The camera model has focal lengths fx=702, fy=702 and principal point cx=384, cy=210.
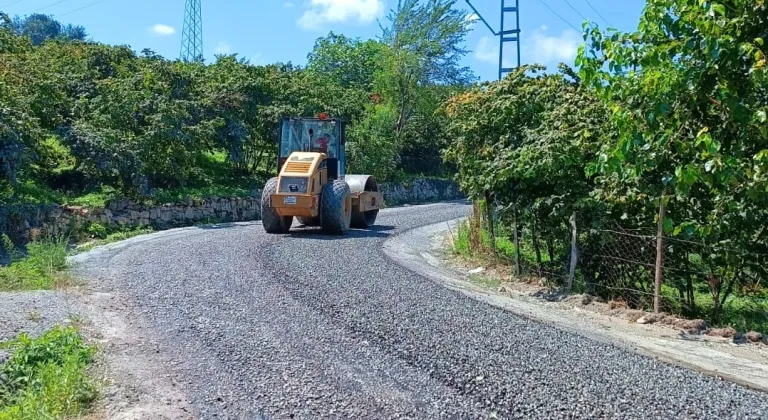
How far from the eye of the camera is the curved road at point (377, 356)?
206 inches

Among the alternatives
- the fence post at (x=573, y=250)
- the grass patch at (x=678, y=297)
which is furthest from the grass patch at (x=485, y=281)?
the fence post at (x=573, y=250)

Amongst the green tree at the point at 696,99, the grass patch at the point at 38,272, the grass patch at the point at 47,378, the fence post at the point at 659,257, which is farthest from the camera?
the grass patch at the point at 38,272

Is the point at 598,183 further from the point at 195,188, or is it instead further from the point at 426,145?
the point at 426,145

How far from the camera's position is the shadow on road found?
15500mm

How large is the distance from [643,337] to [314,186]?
8.71 metres

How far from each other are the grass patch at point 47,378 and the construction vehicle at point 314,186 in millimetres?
8791

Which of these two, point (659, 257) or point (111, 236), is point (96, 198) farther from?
point (659, 257)

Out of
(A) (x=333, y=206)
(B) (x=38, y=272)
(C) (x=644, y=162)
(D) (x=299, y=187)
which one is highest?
(C) (x=644, y=162)

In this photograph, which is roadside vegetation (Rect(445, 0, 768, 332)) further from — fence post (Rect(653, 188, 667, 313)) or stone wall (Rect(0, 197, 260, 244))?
stone wall (Rect(0, 197, 260, 244))

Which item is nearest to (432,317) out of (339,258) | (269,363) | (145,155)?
(269,363)

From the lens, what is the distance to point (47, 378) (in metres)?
5.23

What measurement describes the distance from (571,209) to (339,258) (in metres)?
4.05

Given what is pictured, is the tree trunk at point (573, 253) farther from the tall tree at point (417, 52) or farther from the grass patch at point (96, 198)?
the tall tree at point (417, 52)

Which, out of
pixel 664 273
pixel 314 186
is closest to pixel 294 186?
pixel 314 186
